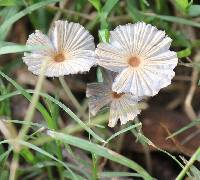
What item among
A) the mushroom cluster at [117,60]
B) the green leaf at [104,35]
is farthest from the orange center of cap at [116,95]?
the green leaf at [104,35]

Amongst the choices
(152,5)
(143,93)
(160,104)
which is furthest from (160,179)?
(152,5)

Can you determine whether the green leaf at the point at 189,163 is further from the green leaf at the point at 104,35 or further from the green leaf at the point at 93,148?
the green leaf at the point at 104,35

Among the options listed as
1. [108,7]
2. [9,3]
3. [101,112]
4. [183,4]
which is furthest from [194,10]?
[9,3]

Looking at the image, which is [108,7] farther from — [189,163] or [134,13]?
[189,163]

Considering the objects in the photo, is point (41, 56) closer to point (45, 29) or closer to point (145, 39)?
point (145, 39)

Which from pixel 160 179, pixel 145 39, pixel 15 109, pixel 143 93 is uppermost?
pixel 145 39
